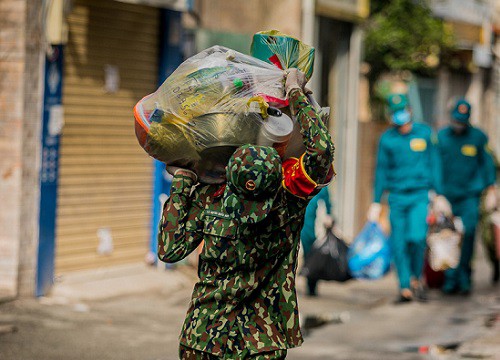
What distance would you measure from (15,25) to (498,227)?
19.9 feet

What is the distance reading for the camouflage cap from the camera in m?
4.39

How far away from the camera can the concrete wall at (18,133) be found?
27.7 ft

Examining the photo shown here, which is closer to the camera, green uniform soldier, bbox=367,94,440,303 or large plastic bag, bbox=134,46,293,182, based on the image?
large plastic bag, bbox=134,46,293,182

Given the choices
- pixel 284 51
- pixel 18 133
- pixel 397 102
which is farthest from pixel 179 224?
pixel 397 102

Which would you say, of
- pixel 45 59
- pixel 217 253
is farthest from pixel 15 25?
pixel 217 253

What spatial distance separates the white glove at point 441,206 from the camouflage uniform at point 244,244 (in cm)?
580

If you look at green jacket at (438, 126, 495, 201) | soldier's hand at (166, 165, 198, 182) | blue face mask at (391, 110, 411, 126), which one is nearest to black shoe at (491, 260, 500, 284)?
green jacket at (438, 126, 495, 201)

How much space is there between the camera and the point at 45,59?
28.7 feet

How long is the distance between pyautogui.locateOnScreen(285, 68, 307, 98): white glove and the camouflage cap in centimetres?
35

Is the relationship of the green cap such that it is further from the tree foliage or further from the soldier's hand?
the tree foliage

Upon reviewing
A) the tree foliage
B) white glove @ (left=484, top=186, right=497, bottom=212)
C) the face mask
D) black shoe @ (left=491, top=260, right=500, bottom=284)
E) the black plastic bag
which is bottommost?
black shoe @ (left=491, top=260, right=500, bottom=284)

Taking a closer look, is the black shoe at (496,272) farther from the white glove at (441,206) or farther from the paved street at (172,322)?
the white glove at (441,206)

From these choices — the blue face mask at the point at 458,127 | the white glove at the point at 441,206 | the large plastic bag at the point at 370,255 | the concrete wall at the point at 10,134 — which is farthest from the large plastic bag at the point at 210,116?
the blue face mask at the point at 458,127

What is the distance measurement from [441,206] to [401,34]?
22.2 ft
